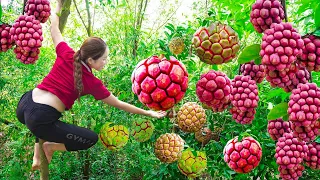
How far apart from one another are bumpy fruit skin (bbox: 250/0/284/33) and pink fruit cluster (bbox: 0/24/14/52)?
60 cm

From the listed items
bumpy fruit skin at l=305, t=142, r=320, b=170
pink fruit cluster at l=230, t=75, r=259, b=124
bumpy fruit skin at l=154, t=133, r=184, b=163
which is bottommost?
bumpy fruit skin at l=154, t=133, r=184, b=163

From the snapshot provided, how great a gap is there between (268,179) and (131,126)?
1.07 metres

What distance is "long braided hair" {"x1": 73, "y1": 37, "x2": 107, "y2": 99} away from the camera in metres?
1.99

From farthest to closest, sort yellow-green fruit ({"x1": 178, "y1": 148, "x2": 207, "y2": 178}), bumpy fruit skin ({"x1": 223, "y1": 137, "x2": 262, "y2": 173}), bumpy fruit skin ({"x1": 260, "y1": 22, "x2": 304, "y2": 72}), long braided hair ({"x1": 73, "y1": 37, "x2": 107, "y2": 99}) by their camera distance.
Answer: yellow-green fruit ({"x1": 178, "y1": 148, "x2": 207, "y2": 178}), long braided hair ({"x1": 73, "y1": 37, "x2": 107, "y2": 99}), bumpy fruit skin ({"x1": 223, "y1": 137, "x2": 262, "y2": 173}), bumpy fruit skin ({"x1": 260, "y1": 22, "x2": 304, "y2": 72})

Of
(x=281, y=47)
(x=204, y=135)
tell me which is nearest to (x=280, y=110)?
(x=281, y=47)

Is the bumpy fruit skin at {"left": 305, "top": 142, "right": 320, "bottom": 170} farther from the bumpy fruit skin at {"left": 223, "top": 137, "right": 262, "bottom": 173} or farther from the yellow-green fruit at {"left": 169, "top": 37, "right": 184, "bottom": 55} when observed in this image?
the yellow-green fruit at {"left": 169, "top": 37, "right": 184, "bottom": 55}

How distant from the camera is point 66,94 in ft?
6.95

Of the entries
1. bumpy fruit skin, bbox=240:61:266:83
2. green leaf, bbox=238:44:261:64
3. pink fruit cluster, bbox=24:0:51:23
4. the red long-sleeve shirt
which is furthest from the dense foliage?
pink fruit cluster, bbox=24:0:51:23

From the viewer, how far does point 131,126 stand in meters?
2.23

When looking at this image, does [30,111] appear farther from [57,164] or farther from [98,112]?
[57,164]

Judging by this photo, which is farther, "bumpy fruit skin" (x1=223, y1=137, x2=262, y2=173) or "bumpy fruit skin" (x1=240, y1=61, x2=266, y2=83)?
"bumpy fruit skin" (x1=223, y1=137, x2=262, y2=173)

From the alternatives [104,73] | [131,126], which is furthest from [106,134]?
[104,73]

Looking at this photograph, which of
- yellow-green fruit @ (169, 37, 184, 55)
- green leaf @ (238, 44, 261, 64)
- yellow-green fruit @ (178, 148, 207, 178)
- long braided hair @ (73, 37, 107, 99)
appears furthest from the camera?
yellow-green fruit @ (178, 148, 207, 178)

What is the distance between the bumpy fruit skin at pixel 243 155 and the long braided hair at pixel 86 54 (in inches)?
39.5
